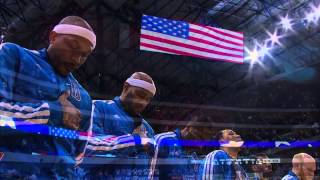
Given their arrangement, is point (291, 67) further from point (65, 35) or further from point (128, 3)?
point (65, 35)

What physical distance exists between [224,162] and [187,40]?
183cm

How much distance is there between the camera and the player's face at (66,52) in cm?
67

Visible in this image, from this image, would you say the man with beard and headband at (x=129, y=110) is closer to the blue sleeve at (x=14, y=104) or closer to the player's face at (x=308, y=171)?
the blue sleeve at (x=14, y=104)

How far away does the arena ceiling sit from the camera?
2.85 metres

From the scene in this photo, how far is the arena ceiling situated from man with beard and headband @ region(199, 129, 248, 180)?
1055mm

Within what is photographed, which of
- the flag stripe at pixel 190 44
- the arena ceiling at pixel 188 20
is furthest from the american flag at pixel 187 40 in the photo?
the arena ceiling at pixel 188 20

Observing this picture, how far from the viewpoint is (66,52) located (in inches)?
26.4

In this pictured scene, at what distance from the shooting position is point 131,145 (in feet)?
2.62

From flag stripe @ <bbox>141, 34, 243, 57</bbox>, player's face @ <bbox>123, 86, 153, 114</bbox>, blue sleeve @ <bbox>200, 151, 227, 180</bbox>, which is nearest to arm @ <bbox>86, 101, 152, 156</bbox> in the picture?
player's face @ <bbox>123, 86, 153, 114</bbox>

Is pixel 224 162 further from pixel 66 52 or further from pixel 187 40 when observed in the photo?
pixel 187 40

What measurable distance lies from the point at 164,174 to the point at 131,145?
265mm

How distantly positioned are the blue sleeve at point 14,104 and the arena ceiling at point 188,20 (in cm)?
187

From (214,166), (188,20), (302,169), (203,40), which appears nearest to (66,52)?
(214,166)

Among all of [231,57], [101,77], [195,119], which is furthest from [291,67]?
[195,119]
